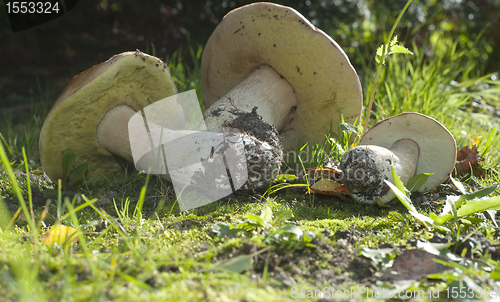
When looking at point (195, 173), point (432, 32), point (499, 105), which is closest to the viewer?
point (195, 173)

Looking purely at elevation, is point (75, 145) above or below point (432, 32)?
below

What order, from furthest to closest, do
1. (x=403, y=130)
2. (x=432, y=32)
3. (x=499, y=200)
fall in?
(x=432, y=32) → (x=403, y=130) → (x=499, y=200)

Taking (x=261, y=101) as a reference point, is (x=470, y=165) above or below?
below

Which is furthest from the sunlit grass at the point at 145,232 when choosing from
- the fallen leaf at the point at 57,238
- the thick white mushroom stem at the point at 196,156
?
the thick white mushroom stem at the point at 196,156

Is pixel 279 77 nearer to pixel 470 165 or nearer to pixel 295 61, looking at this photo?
pixel 295 61

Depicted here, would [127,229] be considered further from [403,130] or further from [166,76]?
[403,130]

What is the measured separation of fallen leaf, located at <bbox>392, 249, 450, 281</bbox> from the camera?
1140 millimetres

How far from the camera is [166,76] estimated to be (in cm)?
205


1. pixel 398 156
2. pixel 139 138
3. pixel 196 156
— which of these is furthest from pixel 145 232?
pixel 398 156

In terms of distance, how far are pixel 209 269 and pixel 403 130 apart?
1411 millimetres

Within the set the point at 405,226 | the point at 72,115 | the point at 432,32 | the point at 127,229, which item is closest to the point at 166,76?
the point at 72,115

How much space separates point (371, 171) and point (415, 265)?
628 millimetres

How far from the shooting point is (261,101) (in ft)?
7.22

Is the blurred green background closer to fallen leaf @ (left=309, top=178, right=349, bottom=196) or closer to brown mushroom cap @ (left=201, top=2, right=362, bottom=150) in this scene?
brown mushroom cap @ (left=201, top=2, right=362, bottom=150)
